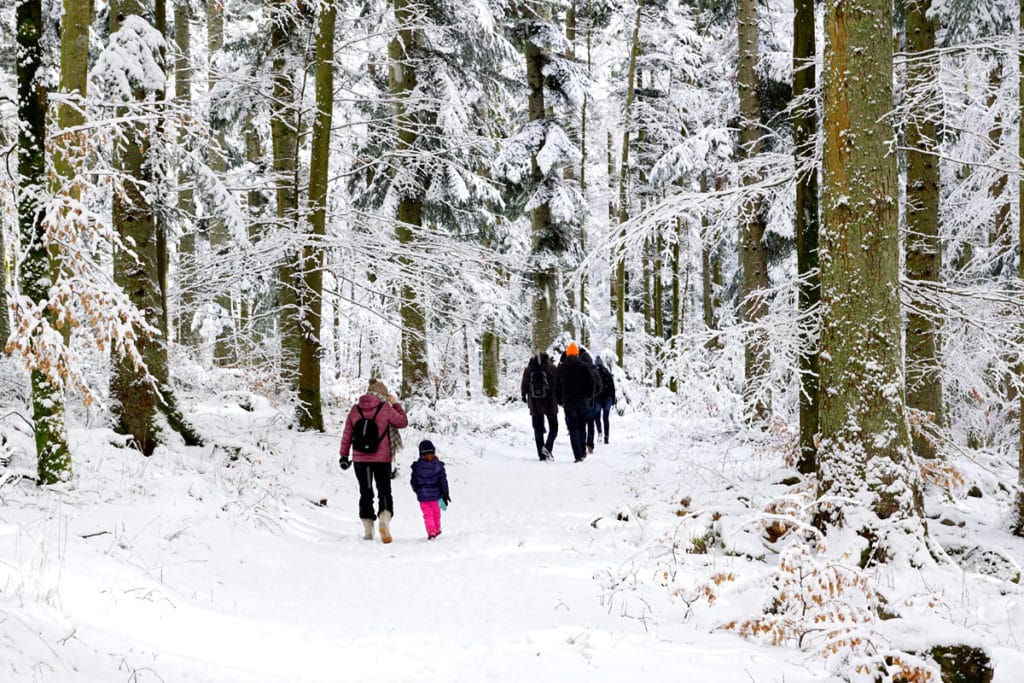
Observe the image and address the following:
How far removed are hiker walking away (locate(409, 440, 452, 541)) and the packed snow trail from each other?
25 cm

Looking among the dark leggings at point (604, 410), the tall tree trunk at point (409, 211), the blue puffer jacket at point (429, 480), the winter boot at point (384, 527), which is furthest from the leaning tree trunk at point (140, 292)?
Result: the dark leggings at point (604, 410)

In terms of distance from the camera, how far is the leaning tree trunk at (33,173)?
6.09 meters

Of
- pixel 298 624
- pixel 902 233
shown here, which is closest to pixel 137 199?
pixel 298 624

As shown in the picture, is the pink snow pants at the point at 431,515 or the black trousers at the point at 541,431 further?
the black trousers at the point at 541,431

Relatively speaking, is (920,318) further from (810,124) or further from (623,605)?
(623,605)

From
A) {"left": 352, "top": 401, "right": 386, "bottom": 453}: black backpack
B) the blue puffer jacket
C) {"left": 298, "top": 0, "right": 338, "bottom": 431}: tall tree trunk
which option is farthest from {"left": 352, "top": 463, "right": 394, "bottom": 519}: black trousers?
{"left": 298, "top": 0, "right": 338, "bottom": 431}: tall tree trunk

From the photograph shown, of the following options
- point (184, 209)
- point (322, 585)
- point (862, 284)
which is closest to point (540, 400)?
point (184, 209)

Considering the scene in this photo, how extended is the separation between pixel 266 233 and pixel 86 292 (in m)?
7.17

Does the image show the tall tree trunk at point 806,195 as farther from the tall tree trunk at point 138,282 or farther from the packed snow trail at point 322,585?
the tall tree trunk at point 138,282

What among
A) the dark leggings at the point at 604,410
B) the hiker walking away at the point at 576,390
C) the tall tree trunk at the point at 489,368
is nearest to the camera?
the hiker walking away at the point at 576,390

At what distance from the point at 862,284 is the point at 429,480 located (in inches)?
202

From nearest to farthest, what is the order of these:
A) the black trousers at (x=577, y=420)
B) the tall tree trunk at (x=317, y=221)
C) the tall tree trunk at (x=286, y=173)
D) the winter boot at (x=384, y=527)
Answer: the winter boot at (x=384, y=527) → the tall tree trunk at (x=317, y=221) → the tall tree trunk at (x=286, y=173) → the black trousers at (x=577, y=420)

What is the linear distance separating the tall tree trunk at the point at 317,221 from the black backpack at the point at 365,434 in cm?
363

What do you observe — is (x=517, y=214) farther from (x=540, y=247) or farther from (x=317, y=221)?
(x=317, y=221)
